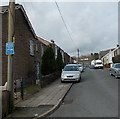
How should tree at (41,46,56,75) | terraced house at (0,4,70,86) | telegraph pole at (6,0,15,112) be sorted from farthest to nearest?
1. tree at (41,46,56,75)
2. terraced house at (0,4,70,86)
3. telegraph pole at (6,0,15,112)

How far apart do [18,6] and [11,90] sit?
12191mm

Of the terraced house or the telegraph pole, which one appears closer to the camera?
the telegraph pole

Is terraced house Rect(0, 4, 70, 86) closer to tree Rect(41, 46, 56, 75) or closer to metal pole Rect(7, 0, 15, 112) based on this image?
tree Rect(41, 46, 56, 75)

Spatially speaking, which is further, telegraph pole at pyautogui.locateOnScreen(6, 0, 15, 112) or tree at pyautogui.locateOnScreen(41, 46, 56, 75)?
tree at pyautogui.locateOnScreen(41, 46, 56, 75)

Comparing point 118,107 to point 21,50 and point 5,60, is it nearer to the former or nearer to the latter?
point 5,60

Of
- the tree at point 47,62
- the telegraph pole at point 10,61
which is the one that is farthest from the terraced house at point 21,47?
the telegraph pole at point 10,61

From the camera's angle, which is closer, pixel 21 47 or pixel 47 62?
pixel 21 47

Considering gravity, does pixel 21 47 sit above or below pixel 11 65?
above

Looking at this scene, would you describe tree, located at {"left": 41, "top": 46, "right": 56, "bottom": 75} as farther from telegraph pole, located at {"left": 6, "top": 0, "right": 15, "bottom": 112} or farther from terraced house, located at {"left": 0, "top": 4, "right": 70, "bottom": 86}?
telegraph pole, located at {"left": 6, "top": 0, "right": 15, "bottom": 112}

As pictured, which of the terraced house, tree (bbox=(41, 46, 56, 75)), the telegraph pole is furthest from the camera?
tree (bbox=(41, 46, 56, 75))

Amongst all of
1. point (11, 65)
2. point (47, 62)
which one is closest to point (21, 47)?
point (47, 62)

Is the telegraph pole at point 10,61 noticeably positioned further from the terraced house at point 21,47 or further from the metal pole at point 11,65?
the terraced house at point 21,47

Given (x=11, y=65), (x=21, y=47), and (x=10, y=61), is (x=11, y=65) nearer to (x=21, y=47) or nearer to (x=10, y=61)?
(x=10, y=61)

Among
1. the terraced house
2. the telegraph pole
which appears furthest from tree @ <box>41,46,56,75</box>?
the telegraph pole
